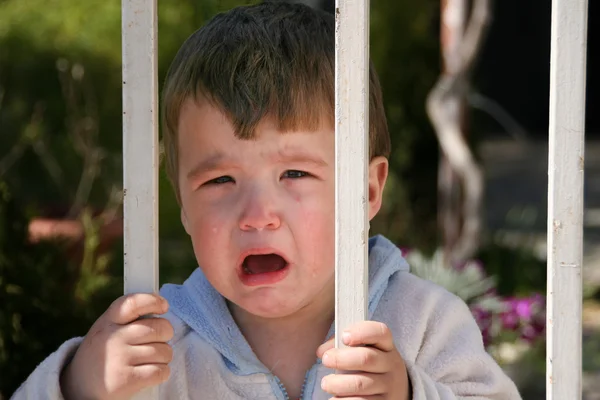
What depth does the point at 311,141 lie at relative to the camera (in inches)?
66.1

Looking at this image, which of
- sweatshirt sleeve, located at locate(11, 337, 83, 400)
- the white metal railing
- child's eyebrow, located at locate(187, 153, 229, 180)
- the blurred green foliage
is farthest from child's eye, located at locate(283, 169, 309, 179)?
the blurred green foliage

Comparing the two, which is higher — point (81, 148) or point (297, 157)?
point (81, 148)

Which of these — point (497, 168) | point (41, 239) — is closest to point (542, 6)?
point (497, 168)

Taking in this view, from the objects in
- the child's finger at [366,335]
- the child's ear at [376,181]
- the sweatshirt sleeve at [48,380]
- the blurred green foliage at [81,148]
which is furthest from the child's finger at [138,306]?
the blurred green foliage at [81,148]

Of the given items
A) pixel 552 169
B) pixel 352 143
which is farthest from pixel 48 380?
pixel 552 169

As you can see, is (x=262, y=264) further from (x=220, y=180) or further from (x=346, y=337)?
(x=346, y=337)

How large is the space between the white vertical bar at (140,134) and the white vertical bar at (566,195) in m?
0.58

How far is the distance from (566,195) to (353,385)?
16.3 inches

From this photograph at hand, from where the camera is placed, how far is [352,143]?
134 centimetres

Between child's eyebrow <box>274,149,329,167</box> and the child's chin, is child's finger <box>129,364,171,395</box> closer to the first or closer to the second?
the child's chin

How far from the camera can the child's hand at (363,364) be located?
1.40 m

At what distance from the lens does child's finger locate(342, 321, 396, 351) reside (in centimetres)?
139

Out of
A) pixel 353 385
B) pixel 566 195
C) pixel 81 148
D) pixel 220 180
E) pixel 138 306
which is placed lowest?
pixel 353 385

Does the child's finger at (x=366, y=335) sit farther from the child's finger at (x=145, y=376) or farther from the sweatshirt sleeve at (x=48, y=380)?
the sweatshirt sleeve at (x=48, y=380)
